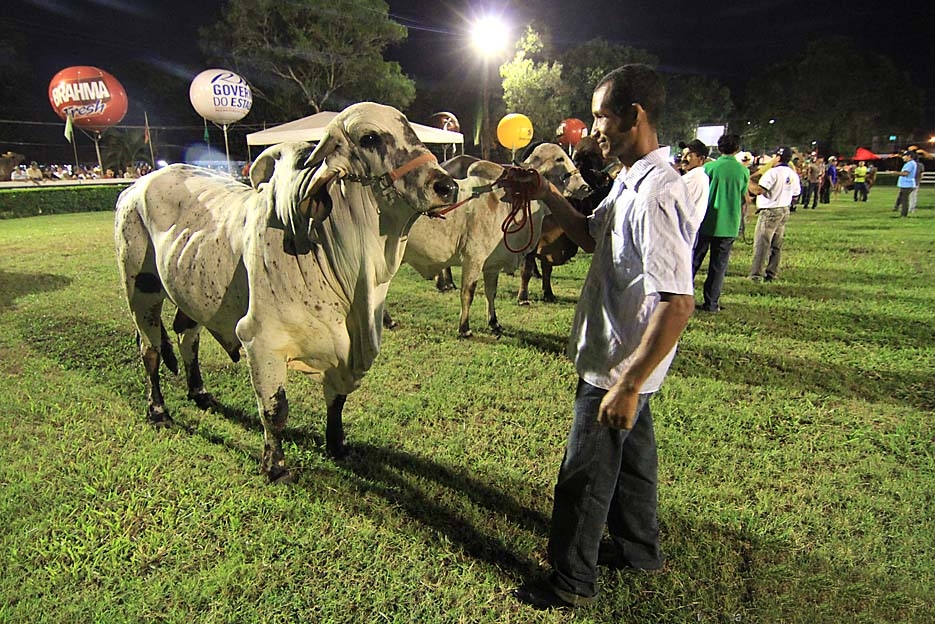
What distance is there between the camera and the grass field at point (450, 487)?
2494 millimetres

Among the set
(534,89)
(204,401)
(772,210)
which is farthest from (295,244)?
(534,89)

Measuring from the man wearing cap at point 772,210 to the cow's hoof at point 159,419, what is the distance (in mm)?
7674

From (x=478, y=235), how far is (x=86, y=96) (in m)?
19.0

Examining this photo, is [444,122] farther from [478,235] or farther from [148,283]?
[148,283]

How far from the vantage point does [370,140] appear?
8.32 feet

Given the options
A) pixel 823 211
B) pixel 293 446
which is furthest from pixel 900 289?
pixel 823 211

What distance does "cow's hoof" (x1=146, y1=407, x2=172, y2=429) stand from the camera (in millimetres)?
4016

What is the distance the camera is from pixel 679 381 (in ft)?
15.8

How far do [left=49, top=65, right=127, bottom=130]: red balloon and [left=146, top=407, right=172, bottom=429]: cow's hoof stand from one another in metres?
19.4

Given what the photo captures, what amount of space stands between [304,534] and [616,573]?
1590 millimetres

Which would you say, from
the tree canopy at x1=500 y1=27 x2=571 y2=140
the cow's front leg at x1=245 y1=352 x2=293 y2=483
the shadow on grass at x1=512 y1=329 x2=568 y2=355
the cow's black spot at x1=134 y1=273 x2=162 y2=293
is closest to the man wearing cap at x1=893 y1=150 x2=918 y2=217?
the shadow on grass at x1=512 y1=329 x2=568 y2=355

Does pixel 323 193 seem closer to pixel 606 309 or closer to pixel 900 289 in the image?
pixel 606 309

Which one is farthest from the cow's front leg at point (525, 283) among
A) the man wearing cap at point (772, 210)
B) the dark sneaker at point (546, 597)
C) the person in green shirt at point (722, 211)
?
the dark sneaker at point (546, 597)

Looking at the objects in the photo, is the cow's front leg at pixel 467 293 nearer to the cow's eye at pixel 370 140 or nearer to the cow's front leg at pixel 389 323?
the cow's front leg at pixel 389 323
